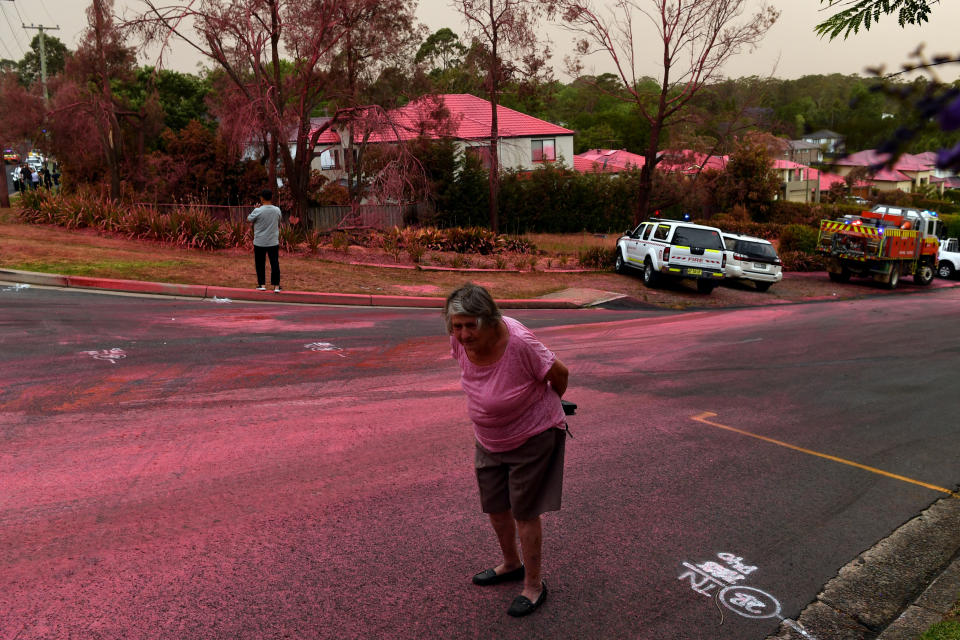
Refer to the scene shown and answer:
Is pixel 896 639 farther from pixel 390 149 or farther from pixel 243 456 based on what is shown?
pixel 390 149

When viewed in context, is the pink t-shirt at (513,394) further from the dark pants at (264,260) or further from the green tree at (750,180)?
the green tree at (750,180)

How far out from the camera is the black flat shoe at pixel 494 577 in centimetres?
426

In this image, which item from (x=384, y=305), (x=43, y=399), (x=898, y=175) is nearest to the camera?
(x=43, y=399)

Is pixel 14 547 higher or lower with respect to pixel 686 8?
lower

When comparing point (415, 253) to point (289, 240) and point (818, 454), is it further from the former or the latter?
point (818, 454)

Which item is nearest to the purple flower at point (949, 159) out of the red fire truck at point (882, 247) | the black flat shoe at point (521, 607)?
the black flat shoe at point (521, 607)

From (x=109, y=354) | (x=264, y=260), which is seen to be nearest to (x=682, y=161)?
(x=264, y=260)

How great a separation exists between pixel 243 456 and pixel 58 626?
2.36 meters

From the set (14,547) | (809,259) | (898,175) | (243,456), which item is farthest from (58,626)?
(898,175)

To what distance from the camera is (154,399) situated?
→ 7.30 meters

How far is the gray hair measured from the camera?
3.65 metres

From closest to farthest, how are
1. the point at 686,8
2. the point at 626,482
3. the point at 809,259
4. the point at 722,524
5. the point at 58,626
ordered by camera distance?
the point at 58,626, the point at 722,524, the point at 626,482, the point at 686,8, the point at 809,259

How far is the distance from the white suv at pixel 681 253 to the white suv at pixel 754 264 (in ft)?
7.13

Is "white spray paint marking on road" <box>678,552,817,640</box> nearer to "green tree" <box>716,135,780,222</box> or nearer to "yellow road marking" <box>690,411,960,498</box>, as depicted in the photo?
"yellow road marking" <box>690,411,960,498</box>
